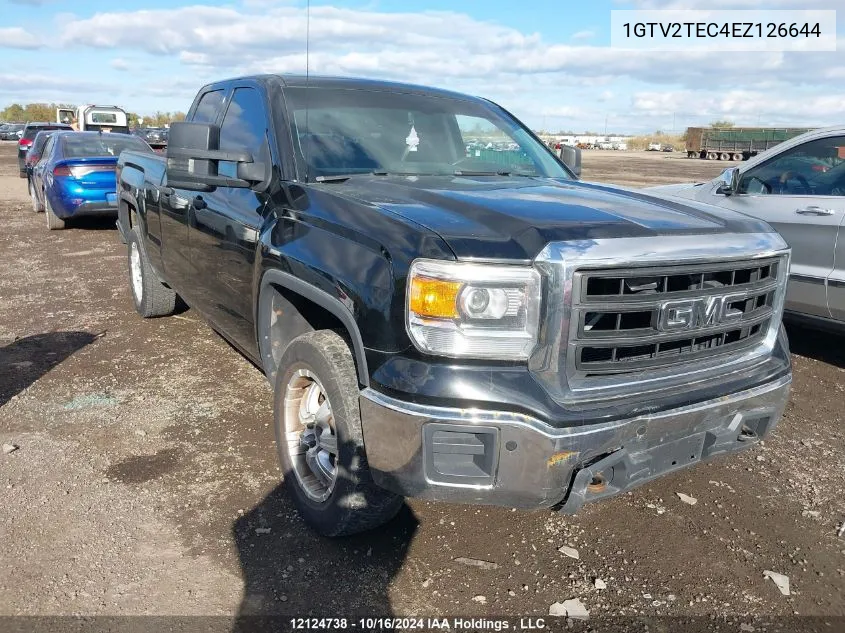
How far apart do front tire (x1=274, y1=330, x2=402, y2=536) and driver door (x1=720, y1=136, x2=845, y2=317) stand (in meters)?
3.86

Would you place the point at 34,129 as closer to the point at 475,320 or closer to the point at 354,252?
the point at 354,252

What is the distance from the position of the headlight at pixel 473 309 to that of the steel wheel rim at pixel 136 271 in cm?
457

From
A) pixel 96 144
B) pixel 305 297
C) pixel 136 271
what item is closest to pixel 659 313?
pixel 305 297

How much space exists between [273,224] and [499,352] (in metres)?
1.43

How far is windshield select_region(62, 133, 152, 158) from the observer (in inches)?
457

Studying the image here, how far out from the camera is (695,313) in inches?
105

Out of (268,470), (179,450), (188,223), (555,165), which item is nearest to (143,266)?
(188,223)

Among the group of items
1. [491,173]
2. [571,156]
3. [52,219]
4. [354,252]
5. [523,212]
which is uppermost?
[571,156]

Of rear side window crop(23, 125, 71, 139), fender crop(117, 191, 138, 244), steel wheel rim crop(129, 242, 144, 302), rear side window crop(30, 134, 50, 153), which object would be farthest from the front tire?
rear side window crop(23, 125, 71, 139)

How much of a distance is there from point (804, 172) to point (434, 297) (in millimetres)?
4443

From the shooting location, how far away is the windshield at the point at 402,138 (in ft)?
11.7

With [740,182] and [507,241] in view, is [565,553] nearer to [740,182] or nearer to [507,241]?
[507,241]

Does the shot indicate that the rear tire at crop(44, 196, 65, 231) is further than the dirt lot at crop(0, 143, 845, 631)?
Yes

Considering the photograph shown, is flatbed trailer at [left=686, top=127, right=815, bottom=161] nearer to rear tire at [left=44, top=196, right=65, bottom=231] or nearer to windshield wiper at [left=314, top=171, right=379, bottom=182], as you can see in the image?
rear tire at [left=44, top=196, right=65, bottom=231]
